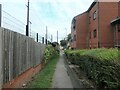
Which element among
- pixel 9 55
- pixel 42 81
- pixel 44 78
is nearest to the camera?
pixel 9 55

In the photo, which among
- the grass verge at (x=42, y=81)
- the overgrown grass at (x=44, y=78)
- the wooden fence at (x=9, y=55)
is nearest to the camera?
the wooden fence at (x=9, y=55)

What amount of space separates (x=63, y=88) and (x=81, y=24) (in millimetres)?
38037

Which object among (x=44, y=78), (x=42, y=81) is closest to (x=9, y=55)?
(x=42, y=81)

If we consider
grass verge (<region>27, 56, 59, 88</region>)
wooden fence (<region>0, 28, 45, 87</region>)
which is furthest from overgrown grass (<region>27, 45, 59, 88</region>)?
wooden fence (<region>0, 28, 45, 87</region>)

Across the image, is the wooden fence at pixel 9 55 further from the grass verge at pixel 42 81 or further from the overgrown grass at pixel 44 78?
the overgrown grass at pixel 44 78

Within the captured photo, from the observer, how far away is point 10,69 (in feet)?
32.6

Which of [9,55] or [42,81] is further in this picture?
[42,81]

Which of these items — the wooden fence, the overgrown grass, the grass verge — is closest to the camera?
the wooden fence

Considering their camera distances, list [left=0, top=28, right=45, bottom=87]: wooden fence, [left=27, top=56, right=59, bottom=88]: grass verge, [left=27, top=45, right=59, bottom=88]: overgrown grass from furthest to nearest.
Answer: [left=27, top=45, right=59, bottom=88]: overgrown grass
[left=27, top=56, right=59, bottom=88]: grass verge
[left=0, top=28, right=45, bottom=87]: wooden fence

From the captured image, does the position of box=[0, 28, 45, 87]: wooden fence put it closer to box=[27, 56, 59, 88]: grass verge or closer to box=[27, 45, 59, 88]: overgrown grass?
box=[27, 56, 59, 88]: grass verge

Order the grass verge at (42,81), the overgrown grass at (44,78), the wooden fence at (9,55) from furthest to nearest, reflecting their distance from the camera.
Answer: the overgrown grass at (44,78) → the grass verge at (42,81) → the wooden fence at (9,55)

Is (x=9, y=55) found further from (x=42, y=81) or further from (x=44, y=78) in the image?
(x=44, y=78)

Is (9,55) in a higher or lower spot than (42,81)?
higher

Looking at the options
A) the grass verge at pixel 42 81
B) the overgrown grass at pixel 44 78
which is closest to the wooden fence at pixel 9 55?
the grass verge at pixel 42 81
